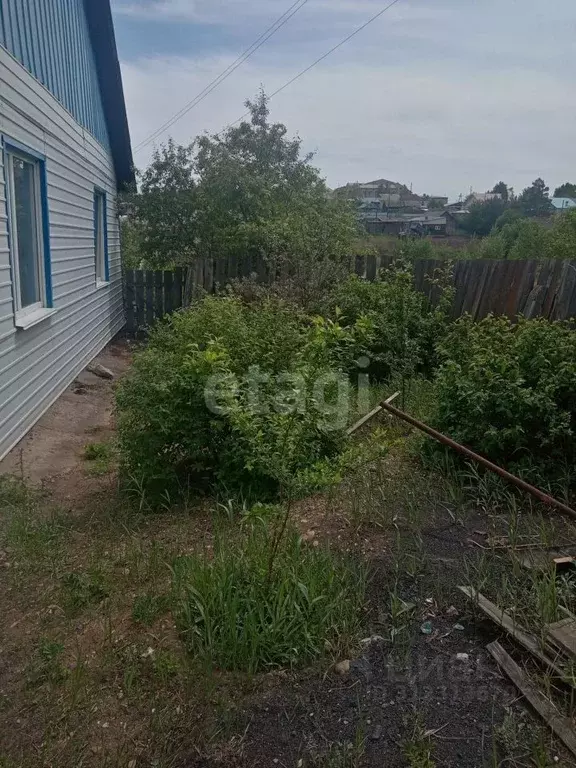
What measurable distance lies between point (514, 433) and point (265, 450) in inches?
60.9

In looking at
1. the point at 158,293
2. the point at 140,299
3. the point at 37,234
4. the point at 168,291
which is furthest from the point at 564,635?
the point at 140,299

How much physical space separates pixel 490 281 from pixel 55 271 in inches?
181

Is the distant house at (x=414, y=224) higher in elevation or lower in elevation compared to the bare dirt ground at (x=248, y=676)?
higher

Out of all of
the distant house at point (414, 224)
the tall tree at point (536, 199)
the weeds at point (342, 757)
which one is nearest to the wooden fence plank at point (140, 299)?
the weeds at point (342, 757)

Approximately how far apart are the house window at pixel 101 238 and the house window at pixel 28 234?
365 centimetres

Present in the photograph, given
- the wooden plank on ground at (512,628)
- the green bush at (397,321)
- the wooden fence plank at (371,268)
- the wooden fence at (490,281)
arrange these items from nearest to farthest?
the wooden plank on ground at (512,628), the wooden fence at (490,281), the green bush at (397,321), the wooden fence plank at (371,268)

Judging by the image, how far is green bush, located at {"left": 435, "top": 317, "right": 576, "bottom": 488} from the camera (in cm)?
366

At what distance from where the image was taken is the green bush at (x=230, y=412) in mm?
3607

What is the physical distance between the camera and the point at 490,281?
6.08 m

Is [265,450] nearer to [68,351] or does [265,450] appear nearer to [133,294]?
[68,351]

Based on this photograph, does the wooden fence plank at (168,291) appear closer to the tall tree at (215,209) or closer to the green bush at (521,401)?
the tall tree at (215,209)

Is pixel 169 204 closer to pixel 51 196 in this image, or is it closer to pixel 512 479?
pixel 51 196

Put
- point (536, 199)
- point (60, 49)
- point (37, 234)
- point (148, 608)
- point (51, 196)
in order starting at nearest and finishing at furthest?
point (148, 608), point (37, 234), point (51, 196), point (60, 49), point (536, 199)

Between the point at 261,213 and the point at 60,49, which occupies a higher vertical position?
the point at 60,49
